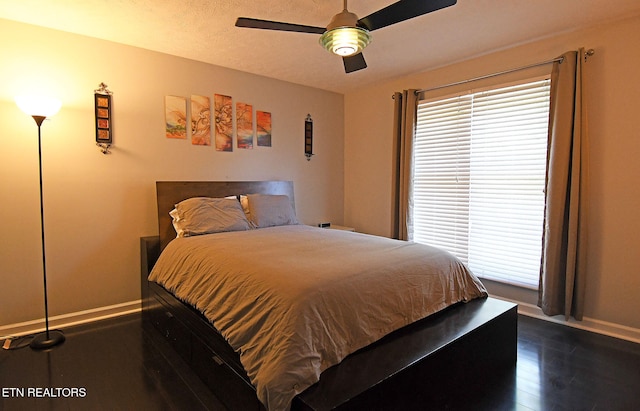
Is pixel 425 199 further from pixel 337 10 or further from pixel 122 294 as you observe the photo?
pixel 122 294

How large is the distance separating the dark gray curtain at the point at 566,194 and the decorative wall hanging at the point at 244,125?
297 centimetres

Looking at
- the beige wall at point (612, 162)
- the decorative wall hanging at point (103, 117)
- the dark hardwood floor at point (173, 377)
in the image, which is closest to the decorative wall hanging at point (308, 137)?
the decorative wall hanging at point (103, 117)

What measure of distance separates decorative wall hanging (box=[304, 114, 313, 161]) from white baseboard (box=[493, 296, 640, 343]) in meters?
3.00

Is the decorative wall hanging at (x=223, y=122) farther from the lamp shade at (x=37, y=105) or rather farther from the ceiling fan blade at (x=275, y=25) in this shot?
the ceiling fan blade at (x=275, y=25)

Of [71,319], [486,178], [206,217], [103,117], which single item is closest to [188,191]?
[206,217]

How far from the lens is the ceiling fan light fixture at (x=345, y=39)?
6.37 ft

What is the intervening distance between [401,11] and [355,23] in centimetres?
26

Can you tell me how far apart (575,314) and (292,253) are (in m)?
2.44

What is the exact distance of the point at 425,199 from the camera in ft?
13.3

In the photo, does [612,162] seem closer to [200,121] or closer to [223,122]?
[223,122]

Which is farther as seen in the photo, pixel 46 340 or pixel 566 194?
pixel 566 194

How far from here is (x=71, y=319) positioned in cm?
300

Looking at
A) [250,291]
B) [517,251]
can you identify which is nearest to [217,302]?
[250,291]

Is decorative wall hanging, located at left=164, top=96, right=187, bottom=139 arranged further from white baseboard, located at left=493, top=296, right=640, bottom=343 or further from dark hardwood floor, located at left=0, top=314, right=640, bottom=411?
white baseboard, located at left=493, top=296, right=640, bottom=343
